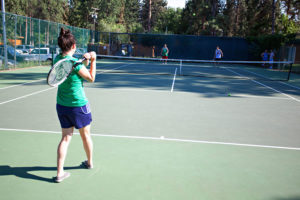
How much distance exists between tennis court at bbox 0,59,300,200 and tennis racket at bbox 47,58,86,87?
3.77 ft

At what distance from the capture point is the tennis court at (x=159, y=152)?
9.78 feet

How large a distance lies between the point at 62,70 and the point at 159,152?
1939 mm

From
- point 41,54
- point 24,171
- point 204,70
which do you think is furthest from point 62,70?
point 204,70

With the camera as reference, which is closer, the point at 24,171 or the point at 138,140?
the point at 24,171

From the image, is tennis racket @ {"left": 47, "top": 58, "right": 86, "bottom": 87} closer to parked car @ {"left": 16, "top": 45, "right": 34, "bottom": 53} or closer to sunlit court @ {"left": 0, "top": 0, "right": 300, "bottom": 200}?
sunlit court @ {"left": 0, "top": 0, "right": 300, "bottom": 200}

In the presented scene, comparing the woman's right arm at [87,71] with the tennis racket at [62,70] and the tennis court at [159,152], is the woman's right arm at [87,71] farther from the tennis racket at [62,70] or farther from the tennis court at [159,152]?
the tennis court at [159,152]

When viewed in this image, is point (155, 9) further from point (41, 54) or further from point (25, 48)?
point (25, 48)

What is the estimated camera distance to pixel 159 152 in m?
4.04

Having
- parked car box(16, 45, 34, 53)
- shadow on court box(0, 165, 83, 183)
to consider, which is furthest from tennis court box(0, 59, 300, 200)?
parked car box(16, 45, 34, 53)

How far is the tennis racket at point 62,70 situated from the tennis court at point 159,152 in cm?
115

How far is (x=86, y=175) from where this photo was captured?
3238 millimetres

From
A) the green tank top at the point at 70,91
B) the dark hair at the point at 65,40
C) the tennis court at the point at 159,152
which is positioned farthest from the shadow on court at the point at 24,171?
the dark hair at the point at 65,40

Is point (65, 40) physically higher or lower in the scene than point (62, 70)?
higher

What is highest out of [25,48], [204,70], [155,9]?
[155,9]
